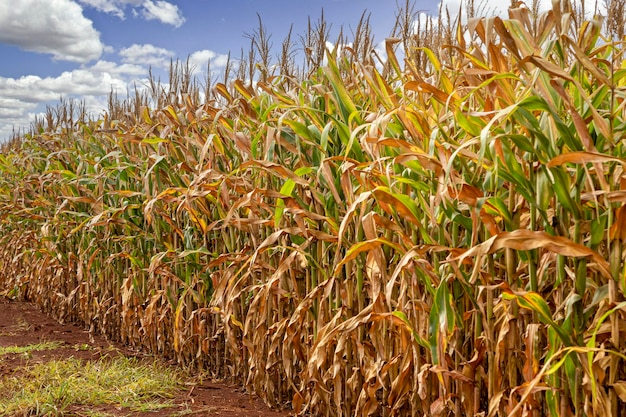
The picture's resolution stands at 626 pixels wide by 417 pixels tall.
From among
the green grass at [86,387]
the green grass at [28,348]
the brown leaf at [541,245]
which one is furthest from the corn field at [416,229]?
the green grass at [28,348]

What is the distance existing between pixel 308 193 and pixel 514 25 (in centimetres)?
121

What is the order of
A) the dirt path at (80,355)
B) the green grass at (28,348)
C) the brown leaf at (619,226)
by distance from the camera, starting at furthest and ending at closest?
the green grass at (28,348) < the dirt path at (80,355) < the brown leaf at (619,226)

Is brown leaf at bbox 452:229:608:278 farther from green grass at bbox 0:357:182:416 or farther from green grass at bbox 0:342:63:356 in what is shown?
green grass at bbox 0:342:63:356

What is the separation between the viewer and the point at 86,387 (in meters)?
3.44

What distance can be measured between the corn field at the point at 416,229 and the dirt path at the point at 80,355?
131 mm

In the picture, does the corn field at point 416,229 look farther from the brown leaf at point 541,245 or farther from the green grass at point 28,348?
the green grass at point 28,348

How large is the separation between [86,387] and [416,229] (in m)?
2.24

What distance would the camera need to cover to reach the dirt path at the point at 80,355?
10.5 feet

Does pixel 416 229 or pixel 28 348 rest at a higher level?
pixel 416 229

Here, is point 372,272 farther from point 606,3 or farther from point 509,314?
point 606,3

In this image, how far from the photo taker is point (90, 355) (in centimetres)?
443

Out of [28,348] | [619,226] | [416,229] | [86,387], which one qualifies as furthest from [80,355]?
[619,226]

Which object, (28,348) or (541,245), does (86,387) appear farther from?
(541,245)

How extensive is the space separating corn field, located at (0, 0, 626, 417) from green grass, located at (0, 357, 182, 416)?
1.03 ft
